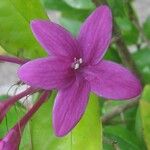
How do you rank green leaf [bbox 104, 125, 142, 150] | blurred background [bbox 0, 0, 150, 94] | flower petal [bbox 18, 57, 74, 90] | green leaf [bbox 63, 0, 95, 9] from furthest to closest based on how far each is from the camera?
blurred background [bbox 0, 0, 150, 94] < green leaf [bbox 63, 0, 95, 9] < green leaf [bbox 104, 125, 142, 150] < flower petal [bbox 18, 57, 74, 90]

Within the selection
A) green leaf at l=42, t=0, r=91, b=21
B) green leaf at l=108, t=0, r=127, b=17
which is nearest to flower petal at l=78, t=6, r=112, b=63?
green leaf at l=108, t=0, r=127, b=17

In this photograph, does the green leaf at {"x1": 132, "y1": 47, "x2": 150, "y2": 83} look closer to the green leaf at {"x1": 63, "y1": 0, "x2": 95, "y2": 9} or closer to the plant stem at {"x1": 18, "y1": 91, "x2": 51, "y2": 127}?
the green leaf at {"x1": 63, "y1": 0, "x2": 95, "y2": 9}

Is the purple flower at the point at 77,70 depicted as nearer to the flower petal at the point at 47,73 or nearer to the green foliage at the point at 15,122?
the flower petal at the point at 47,73

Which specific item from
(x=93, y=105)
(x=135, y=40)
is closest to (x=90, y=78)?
(x=93, y=105)

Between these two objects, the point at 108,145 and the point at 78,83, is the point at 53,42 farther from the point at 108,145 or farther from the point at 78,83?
the point at 108,145

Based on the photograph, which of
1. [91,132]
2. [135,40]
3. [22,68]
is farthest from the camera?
[135,40]

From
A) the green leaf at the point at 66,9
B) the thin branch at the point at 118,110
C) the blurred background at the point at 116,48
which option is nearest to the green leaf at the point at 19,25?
the blurred background at the point at 116,48
